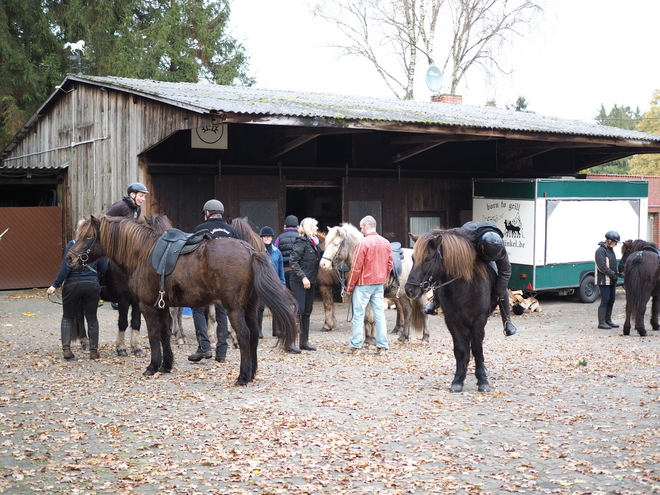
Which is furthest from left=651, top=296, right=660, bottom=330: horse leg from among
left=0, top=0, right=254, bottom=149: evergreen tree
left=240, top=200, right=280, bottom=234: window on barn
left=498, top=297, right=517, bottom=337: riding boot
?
left=0, top=0, right=254, bottom=149: evergreen tree

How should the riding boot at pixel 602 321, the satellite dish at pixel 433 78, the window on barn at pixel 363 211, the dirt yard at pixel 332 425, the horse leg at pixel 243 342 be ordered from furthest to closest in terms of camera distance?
the satellite dish at pixel 433 78 < the window on barn at pixel 363 211 < the riding boot at pixel 602 321 < the horse leg at pixel 243 342 < the dirt yard at pixel 332 425

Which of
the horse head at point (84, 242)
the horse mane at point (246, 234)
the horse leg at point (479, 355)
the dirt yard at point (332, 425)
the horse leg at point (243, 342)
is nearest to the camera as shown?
the dirt yard at point (332, 425)

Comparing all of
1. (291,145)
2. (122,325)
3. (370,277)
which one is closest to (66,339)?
(122,325)

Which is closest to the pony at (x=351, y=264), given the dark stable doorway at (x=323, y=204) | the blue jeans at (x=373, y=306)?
the blue jeans at (x=373, y=306)

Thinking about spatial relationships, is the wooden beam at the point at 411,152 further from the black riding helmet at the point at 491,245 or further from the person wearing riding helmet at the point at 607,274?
the black riding helmet at the point at 491,245

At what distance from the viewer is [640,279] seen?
11891 millimetres

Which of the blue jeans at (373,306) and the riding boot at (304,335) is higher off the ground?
the blue jeans at (373,306)

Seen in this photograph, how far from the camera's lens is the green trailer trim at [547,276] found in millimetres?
16469

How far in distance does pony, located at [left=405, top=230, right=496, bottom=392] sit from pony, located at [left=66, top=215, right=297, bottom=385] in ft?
4.85

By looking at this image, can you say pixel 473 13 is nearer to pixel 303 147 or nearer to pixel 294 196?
pixel 294 196

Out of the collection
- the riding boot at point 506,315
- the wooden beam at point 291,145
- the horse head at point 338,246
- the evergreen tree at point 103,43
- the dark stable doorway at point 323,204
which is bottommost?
the riding boot at point 506,315

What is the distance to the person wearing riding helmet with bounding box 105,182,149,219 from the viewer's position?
1006cm

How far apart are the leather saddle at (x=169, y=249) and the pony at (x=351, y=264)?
2.35 m

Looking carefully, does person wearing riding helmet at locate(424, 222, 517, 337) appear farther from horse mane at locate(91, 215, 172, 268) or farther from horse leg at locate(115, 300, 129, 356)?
horse leg at locate(115, 300, 129, 356)
